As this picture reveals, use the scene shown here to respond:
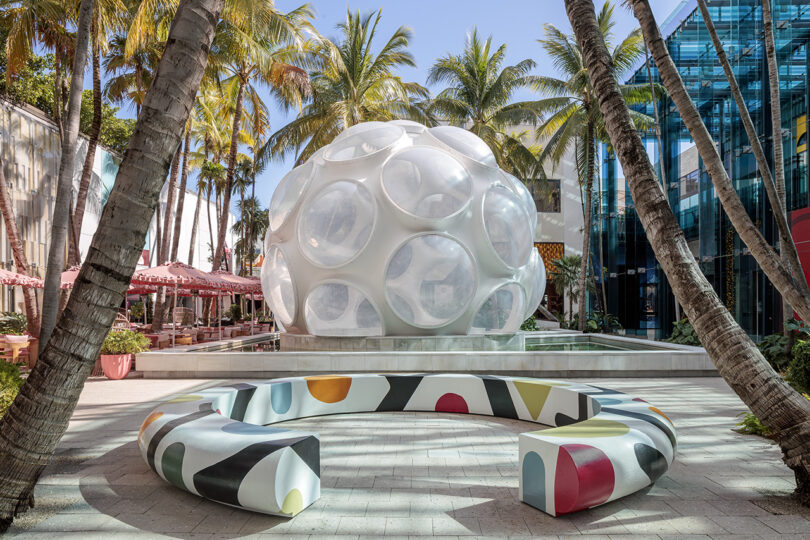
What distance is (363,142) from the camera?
1321 cm

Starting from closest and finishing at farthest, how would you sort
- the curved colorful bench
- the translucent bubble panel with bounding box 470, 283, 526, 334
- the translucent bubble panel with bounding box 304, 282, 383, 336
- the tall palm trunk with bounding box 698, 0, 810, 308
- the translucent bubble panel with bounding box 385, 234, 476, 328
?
the curved colorful bench
the tall palm trunk with bounding box 698, 0, 810, 308
the translucent bubble panel with bounding box 385, 234, 476, 328
the translucent bubble panel with bounding box 304, 282, 383, 336
the translucent bubble panel with bounding box 470, 283, 526, 334

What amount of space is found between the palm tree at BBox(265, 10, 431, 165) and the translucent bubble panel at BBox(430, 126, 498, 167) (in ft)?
29.9

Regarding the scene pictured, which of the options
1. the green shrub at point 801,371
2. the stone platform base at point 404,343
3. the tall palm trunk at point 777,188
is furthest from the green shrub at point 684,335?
the tall palm trunk at point 777,188

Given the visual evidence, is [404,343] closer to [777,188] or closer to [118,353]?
[118,353]

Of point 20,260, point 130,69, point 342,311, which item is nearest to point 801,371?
point 342,311

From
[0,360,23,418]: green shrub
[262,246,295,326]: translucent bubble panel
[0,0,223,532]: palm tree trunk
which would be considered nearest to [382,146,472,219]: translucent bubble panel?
[262,246,295,326]: translucent bubble panel

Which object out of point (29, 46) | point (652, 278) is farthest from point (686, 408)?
point (652, 278)

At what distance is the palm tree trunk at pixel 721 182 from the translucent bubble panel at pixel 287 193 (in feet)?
30.3

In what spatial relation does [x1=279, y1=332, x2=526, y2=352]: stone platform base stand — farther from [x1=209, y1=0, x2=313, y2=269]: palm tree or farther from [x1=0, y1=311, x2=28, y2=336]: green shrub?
[x1=0, y1=311, x2=28, y2=336]: green shrub

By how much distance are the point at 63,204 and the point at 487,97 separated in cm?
2077

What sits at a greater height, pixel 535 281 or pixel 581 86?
Answer: pixel 581 86

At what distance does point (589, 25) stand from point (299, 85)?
1761 cm

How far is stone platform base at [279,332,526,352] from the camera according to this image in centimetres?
1263

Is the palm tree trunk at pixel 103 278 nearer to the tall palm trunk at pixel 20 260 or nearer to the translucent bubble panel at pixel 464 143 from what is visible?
the translucent bubble panel at pixel 464 143
